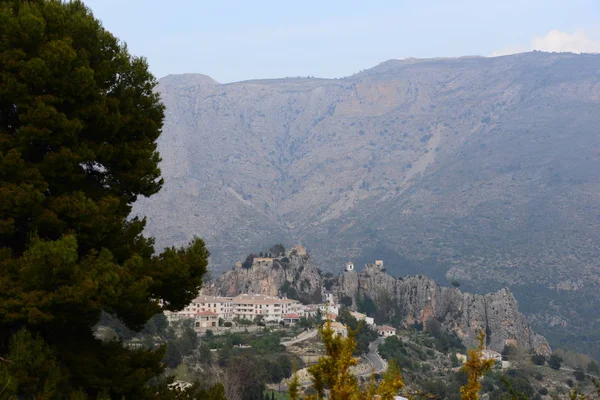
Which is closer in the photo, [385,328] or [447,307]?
[385,328]

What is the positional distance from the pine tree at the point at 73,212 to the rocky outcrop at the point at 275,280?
69924 mm

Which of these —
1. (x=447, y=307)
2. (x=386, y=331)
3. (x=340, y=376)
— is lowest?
(x=386, y=331)

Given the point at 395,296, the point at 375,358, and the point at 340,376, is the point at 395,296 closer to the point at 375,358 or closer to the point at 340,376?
the point at 375,358

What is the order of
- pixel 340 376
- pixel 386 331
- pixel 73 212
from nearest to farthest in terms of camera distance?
pixel 340 376 < pixel 73 212 < pixel 386 331

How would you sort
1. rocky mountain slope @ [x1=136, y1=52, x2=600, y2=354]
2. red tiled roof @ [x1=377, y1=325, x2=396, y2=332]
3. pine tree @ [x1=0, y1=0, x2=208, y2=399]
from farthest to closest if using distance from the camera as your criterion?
rocky mountain slope @ [x1=136, y1=52, x2=600, y2=354] → red tiled roof @ [x1=377, y1=325, x2=396, y2=332] → pine tree @ [x1=0, y1=0, x2=208, y2=399]

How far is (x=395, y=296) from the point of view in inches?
3423

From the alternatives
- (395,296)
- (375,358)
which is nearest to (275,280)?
(395,296)

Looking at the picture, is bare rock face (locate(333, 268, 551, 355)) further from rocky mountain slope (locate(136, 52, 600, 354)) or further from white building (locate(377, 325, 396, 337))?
rocky mountain slope (locate(136, 52, 600, 354))

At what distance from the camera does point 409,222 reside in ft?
500

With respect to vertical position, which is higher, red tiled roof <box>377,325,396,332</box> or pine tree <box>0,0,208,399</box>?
pine tree <box>0,0,208,399</box>

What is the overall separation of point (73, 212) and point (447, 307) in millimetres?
75614

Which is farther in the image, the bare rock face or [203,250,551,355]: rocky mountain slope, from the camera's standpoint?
[203,250,551,355]: rocky mountain slope

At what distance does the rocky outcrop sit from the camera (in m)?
83.7

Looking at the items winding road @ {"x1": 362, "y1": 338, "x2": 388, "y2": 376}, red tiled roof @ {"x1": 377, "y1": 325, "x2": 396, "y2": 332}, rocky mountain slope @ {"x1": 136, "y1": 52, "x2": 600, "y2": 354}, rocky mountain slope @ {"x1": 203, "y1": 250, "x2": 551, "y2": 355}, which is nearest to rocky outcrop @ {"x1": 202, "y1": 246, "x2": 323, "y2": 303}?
rocky mountain slope @ {"x1": 203, "y1": 250, "x2": 551, "y2": 355}
